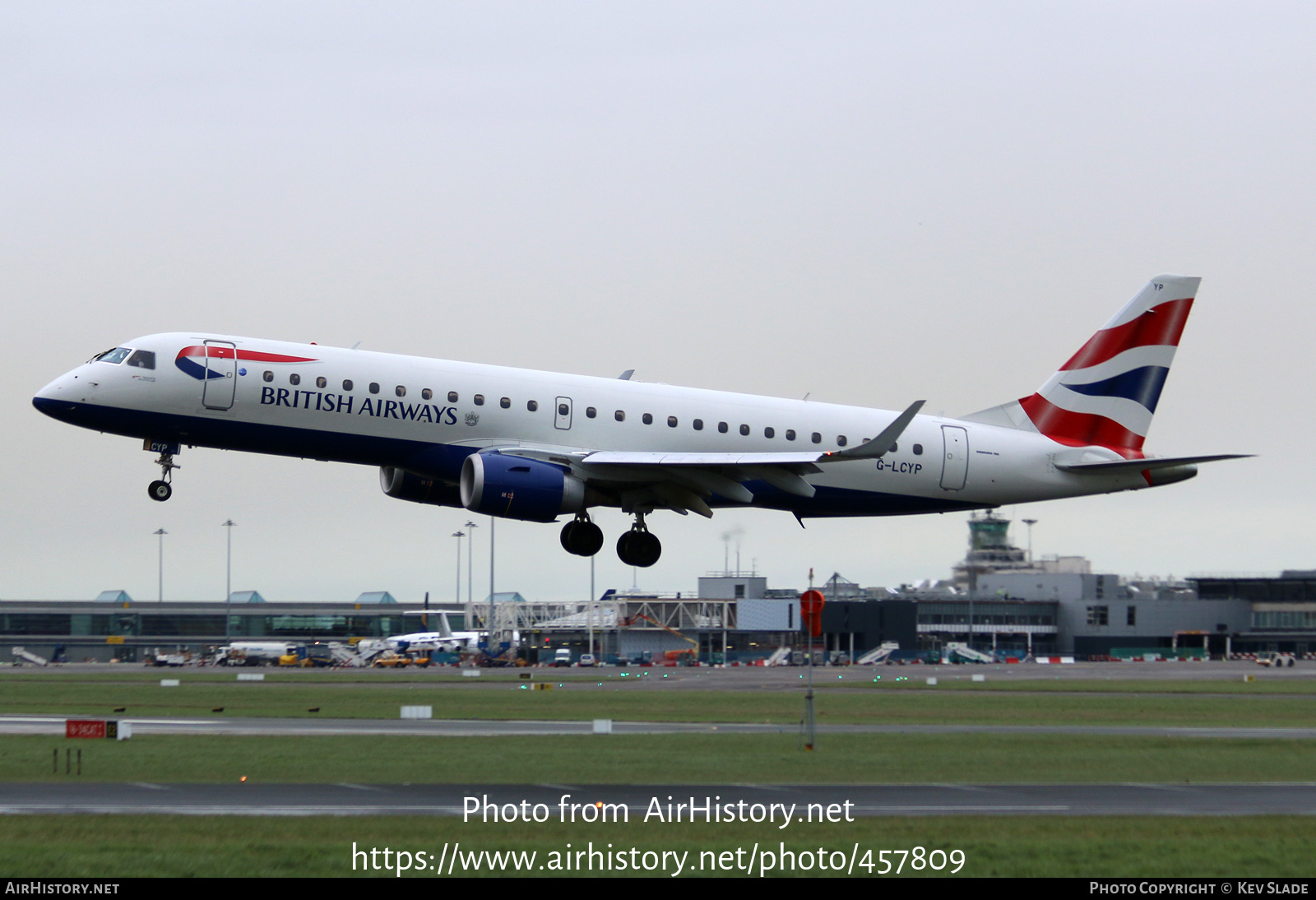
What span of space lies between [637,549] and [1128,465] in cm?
1642

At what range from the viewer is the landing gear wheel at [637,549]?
1763 inches

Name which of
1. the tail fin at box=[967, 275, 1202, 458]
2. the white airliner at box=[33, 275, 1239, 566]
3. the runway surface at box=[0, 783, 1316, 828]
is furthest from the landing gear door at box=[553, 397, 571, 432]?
the tail fin at box=[967, 275, 1202, 458]

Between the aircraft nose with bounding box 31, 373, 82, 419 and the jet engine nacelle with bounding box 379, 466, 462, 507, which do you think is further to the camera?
the jet engine nacelle with bounding box 379, 466, 462, 507

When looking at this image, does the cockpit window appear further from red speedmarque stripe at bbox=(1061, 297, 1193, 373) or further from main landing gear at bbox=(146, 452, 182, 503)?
red speedmarque stripe at bbox=(1061, 297, 1193, 373)

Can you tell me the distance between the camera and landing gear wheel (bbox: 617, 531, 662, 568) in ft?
147

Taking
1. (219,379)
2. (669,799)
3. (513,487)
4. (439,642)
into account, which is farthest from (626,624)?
(669,799)

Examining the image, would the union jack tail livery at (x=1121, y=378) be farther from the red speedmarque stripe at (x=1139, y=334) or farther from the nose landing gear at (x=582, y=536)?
the nose landing gear at (x=582, y=536)

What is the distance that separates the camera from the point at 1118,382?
49.0m

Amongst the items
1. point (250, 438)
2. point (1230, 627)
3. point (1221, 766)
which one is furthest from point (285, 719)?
point (1230, 627)

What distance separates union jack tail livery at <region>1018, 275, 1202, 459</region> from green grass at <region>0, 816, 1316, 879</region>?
2370 cm

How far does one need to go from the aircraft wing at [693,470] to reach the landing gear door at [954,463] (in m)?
5.60

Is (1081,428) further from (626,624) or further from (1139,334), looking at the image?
(626,624)

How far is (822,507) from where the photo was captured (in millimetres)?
45344

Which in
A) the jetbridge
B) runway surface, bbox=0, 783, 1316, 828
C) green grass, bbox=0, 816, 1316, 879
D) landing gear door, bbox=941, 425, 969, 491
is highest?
landing gear door, bbox=941, 425, 969, 491
